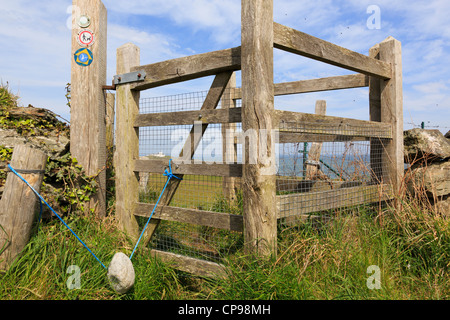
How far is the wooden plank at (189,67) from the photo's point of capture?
317 centimetres

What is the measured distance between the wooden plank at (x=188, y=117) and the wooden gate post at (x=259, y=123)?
0.31m

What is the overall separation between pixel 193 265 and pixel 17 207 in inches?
66.8

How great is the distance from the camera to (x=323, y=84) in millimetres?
5254

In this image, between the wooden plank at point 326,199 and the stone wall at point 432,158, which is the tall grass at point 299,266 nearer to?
the wooden plank at point 326,199

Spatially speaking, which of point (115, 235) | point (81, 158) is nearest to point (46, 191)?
point (81, 158)

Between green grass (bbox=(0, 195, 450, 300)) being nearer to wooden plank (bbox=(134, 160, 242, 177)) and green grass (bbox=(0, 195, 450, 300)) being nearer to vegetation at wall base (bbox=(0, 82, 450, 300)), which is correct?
vegetation at wall base (bbox=(0, 82, 450, 300))

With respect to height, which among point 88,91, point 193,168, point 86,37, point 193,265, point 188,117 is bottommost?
point 193,265

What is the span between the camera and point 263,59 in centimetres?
274

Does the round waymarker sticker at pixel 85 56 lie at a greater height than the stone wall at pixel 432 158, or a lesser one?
greater

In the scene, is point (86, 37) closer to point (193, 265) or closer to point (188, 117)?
→ point (188, 117)

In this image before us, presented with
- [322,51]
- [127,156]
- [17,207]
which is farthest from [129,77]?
[322,51]

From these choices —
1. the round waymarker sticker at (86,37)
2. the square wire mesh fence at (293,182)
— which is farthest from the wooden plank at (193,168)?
the round waymarker sticker at (86,37)

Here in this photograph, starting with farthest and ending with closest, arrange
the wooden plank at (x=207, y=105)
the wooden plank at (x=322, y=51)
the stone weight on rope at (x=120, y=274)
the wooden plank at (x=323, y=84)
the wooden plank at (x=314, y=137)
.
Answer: the wooden plank at (x=323, y=84)
the wooden plank at (x=314, y=137)
the wooden plank at (x=207, y=105)
the wooden plank at (x=322, y=51)
the stone weight on rope at (x=120, y=274)
